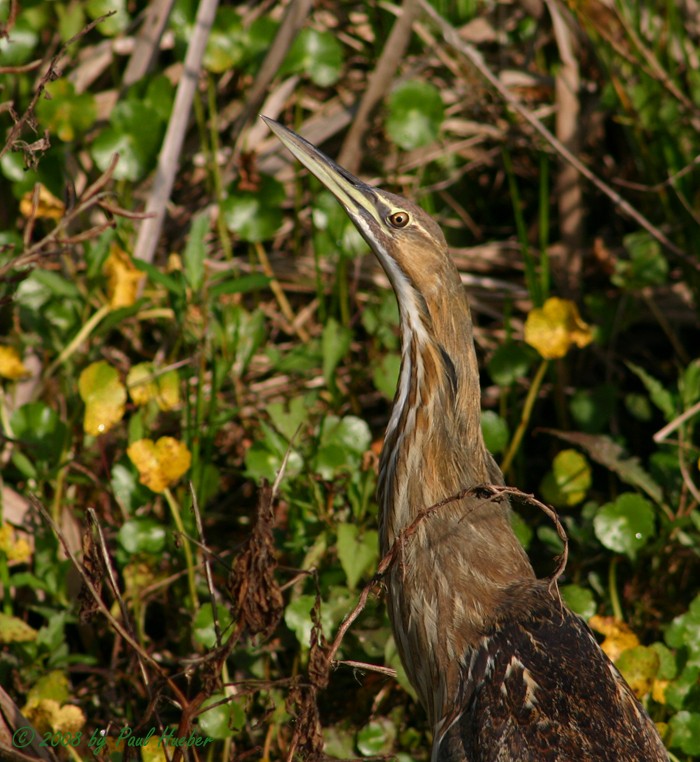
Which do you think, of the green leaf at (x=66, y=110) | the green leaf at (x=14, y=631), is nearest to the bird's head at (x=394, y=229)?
the green leaf at (x=66, y=110)

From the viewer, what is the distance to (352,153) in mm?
3393

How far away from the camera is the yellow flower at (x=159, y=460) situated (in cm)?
247

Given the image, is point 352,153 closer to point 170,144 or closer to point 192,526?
point 170,144

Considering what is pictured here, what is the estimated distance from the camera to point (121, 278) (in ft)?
9.46

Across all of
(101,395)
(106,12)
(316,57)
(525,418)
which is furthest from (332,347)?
(106,12)

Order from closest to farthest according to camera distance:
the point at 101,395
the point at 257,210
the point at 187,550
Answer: the point at 187,550, the point at 101,395, the point at 257,210

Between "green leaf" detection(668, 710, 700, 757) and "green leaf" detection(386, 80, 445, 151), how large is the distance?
5.51 feet

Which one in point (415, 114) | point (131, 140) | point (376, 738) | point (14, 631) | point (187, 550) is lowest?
point (376, 738)

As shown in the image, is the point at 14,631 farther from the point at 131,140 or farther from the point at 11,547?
the point at 131,140

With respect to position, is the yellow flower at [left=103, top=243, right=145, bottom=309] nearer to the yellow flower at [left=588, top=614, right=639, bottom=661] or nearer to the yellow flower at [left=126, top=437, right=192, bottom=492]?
the yellow flower at [left=126, top=437, right=192, bottom=492]

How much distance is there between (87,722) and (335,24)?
219cm

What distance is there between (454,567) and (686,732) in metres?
0.63

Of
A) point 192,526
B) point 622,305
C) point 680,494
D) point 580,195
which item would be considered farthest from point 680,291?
point 192,526

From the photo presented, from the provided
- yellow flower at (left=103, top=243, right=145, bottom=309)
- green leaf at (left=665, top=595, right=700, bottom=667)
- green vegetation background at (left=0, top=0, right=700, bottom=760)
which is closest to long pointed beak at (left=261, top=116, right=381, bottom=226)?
green vegetation background at (left=0, top=0, right=700, bottom=760)
